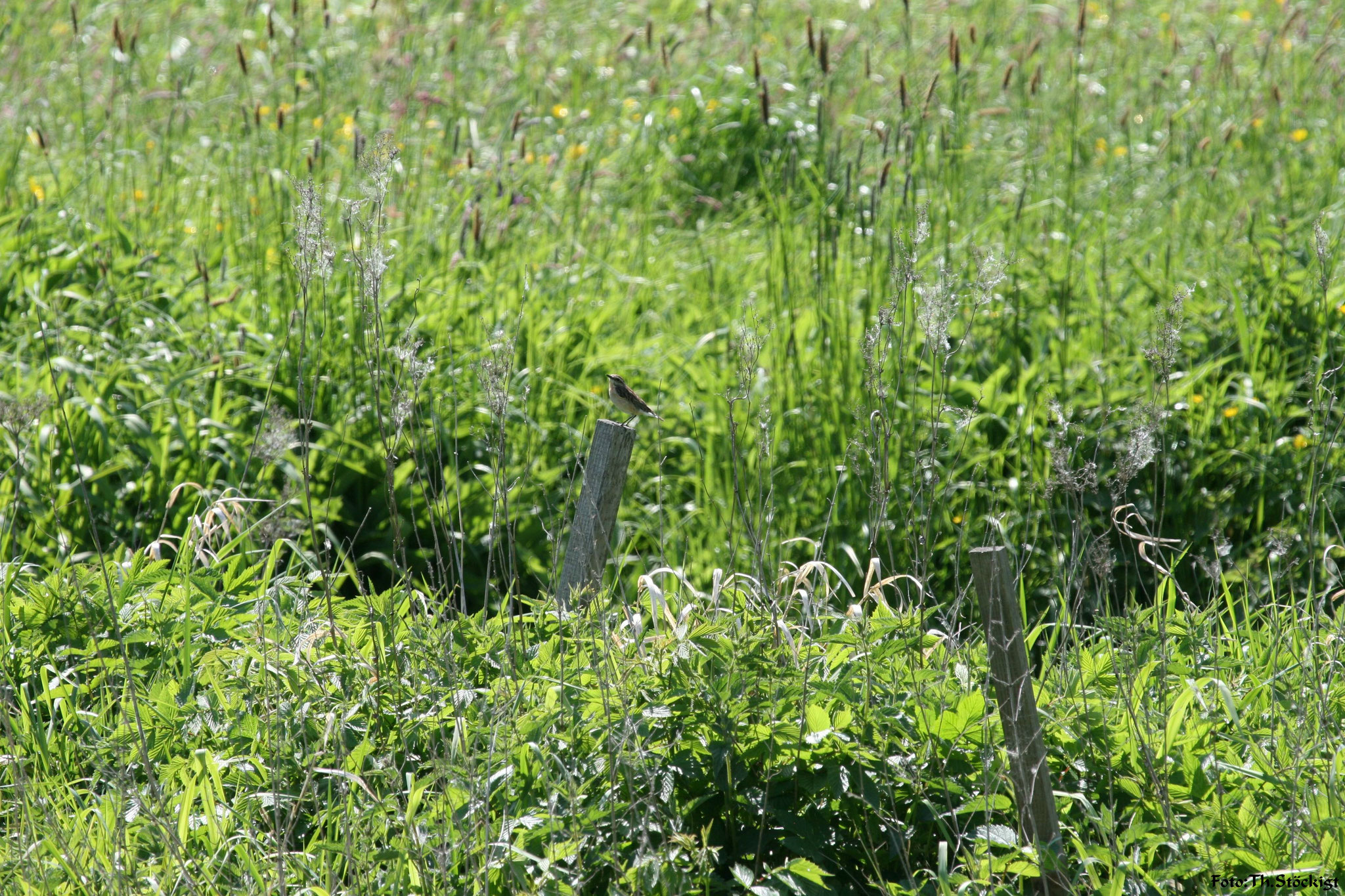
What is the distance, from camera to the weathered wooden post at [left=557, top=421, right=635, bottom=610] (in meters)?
2.53

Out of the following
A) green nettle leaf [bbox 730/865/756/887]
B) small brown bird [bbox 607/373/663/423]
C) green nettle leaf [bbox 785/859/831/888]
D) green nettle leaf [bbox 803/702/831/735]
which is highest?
small brown bird [bbox 607/373/663/423]

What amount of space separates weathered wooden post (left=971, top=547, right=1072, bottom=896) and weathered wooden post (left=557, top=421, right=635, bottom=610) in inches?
37.3

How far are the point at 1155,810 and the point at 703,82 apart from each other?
17.1 ft

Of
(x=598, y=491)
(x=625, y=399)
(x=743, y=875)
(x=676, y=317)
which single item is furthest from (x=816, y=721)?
(x=676, y=317)

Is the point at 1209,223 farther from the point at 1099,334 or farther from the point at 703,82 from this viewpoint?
the point at 703,82

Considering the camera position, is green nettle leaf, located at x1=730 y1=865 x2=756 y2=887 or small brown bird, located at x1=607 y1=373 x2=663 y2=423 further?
small brown bird, located at x1=607 y1=373 x2=663 y2=423

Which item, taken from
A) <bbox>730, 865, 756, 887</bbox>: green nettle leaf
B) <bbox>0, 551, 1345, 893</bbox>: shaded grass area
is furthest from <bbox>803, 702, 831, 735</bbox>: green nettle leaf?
<bbox>730, 865, 756, 887</bbox>: green nettle leaf

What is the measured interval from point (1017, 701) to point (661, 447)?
5.15 ft

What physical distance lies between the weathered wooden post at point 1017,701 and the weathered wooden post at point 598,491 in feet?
3.11

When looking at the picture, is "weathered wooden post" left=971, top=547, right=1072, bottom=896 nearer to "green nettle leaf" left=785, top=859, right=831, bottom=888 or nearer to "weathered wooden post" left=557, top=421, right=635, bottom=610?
"green nettle leaf" left=785, top=859, right=831, bottom=888

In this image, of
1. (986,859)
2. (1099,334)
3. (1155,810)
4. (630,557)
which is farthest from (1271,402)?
(986,859)

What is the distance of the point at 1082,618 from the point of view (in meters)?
3.47

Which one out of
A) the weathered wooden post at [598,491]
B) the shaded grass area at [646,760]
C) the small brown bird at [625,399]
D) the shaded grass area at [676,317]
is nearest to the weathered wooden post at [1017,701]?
the shaded grass area at [646,760]

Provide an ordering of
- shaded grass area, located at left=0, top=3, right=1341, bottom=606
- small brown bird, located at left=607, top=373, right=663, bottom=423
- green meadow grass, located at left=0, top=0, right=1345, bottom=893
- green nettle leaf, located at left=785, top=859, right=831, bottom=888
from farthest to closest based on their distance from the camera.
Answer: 1. shaded grass area, located at left=0, top=3, right=1341, bottom=606
2. small brown bird, located at left=607, top=373, right=663, bottom=423
3. green meadow grass, located at left=0, top=0, right=1345, bottom=893
4. green nettle leaf, located at left=785, top=859, right=831, bottom=888
